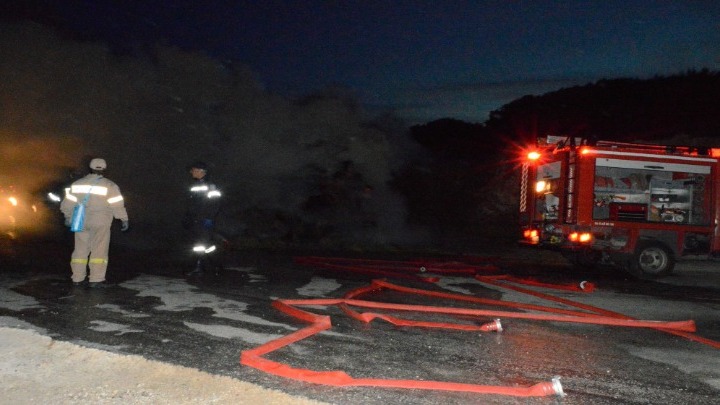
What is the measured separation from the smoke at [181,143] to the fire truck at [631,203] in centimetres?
539

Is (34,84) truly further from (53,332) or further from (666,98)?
(666,98)

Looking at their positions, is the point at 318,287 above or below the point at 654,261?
below

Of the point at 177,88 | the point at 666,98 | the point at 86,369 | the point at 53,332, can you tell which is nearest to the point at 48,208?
the point at 177,88

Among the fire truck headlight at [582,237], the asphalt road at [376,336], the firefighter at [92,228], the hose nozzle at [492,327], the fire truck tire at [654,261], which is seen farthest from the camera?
the fire truck tire at [654,261]

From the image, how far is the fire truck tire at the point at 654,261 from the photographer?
10773 millimetres

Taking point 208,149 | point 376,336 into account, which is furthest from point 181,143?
point 376,336

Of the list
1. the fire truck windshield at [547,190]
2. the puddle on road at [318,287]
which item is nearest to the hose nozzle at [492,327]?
the puddle on road at [318,287]

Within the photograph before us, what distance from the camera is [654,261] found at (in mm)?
10852

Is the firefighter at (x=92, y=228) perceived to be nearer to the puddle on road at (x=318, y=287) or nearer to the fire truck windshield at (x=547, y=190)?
the puddle on road at (x=318, y=287)

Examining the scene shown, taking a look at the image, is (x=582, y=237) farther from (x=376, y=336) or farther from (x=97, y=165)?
(x=97, y=165)

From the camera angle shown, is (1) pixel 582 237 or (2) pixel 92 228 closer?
(2) pixel 92 228

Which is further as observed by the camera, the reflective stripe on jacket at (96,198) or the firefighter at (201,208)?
the firefighter at (201,208)

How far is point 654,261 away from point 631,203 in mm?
1159

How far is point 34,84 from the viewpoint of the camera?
13273 millimetres
